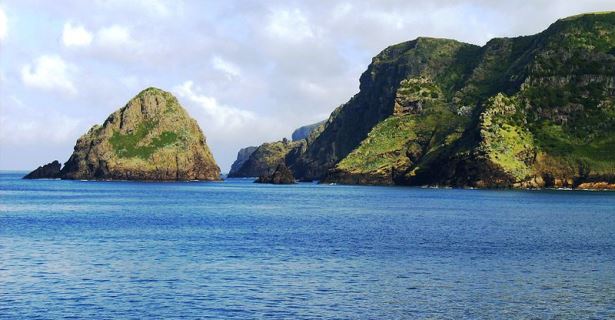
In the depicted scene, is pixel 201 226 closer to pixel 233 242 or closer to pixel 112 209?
pixel 233 242

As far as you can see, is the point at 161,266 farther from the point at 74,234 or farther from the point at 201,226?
the point at 201,226

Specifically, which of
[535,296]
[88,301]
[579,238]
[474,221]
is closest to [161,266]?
[88,301]

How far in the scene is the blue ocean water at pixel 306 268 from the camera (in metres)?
56.6

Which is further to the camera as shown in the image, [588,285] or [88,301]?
[588,285]

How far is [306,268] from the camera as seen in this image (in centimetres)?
7606

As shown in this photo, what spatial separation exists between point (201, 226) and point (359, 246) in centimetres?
4090

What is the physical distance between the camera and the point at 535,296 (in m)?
61.8

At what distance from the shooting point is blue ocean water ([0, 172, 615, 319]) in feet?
186

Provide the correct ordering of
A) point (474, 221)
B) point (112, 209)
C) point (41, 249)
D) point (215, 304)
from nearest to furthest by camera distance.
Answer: point (215, 304), point (41, 249), point (474, 221), point (112, 209)

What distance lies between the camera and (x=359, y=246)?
97.1 m

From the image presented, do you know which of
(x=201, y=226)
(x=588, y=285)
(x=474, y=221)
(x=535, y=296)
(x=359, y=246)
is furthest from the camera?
(x=474, y=221)

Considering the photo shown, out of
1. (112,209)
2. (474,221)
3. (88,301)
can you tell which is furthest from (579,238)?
(112,209)

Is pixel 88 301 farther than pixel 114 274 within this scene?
No

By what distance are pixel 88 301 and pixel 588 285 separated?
44.4 meters
